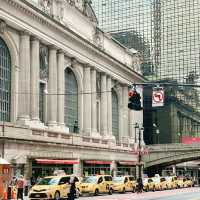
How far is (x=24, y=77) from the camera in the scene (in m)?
58.7

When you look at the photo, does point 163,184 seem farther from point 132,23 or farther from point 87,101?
point 132,23

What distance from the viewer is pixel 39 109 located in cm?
6406

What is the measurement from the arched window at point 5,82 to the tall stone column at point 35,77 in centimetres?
298

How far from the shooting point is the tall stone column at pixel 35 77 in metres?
59.7

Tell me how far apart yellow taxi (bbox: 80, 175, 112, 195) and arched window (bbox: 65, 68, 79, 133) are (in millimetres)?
20494

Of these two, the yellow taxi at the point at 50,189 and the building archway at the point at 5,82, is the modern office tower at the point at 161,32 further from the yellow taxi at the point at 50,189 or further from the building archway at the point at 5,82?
the yellow taxi at the point at 50,189

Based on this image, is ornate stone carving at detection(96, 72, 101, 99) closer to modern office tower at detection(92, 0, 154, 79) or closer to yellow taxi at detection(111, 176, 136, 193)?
yellow taxi at detection(111, 176, 136, 193)

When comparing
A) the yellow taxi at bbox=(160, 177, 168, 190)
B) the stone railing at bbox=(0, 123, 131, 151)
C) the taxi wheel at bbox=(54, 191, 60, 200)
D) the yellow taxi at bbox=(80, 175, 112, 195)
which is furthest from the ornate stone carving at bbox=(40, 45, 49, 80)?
the taxi wheel at bbox=(54, 191, 60, 200)

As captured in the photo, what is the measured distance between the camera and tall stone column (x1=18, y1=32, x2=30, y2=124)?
58.1 meters

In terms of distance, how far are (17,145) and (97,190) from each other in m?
8.31

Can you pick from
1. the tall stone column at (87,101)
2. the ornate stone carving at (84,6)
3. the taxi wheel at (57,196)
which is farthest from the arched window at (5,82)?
the tall stone column at (87,101)

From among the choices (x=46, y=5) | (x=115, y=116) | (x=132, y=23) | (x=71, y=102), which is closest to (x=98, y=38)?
(x=71, y=102)

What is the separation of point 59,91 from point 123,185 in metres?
17.0

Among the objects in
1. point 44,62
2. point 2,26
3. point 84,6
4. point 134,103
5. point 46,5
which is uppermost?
point 84,6
